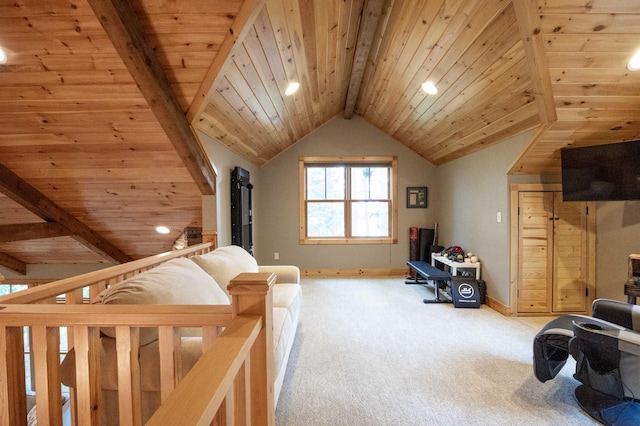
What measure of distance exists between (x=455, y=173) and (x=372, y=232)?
69.1 inches

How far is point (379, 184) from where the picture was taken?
5328 millimetres

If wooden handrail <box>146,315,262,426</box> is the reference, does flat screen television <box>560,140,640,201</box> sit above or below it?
above

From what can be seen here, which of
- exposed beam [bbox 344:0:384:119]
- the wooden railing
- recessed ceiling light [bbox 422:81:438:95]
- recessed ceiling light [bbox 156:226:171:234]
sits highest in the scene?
exposed beam [bbox 344:0:384:119]

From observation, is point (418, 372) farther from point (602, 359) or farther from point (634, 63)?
point (634, 63)

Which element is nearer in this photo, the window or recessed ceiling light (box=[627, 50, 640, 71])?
recessed ceiling light (box=[627, 50, 640, 71])

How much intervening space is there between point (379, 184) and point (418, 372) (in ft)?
11.9

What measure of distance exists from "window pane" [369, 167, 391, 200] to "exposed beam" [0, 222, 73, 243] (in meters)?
4.57

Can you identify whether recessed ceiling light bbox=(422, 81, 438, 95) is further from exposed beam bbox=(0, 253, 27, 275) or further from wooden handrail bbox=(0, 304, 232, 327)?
exposed beam bbox=(0, 253, 27, 275)

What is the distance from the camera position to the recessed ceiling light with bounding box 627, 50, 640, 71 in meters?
2.02

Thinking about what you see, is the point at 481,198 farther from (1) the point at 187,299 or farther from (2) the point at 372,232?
(1) the point at 187,299

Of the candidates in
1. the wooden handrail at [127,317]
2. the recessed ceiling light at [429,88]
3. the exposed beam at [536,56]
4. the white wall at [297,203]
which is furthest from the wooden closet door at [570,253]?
the wooden handrail at [127,317]

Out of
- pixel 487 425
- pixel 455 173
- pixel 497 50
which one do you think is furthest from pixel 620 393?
pixel 455 173

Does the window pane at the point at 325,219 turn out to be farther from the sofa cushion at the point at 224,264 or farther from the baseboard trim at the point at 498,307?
the sofa cushion at the point at 224,264

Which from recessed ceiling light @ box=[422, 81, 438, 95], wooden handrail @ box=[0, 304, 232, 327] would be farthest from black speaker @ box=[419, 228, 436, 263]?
wooden handrail @ box=[0, 304, 232, 327]
